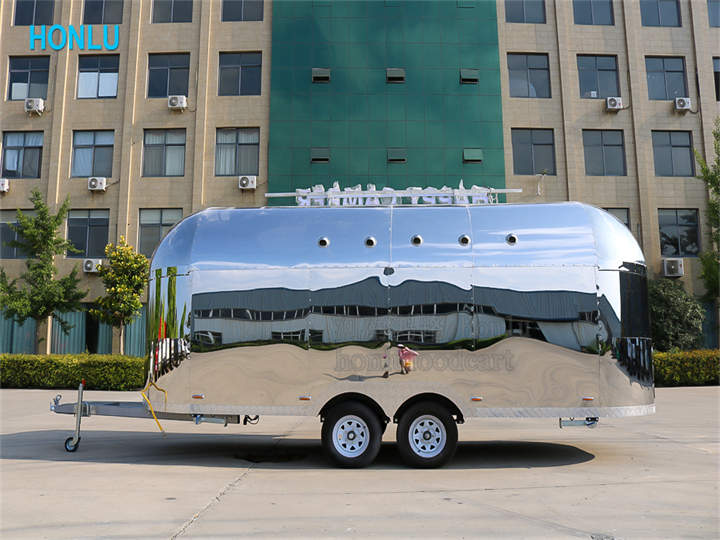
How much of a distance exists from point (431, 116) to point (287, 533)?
74.8 feet

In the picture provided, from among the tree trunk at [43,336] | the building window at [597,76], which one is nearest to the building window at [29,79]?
the tree trunk at [43,336]

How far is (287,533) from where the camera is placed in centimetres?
548

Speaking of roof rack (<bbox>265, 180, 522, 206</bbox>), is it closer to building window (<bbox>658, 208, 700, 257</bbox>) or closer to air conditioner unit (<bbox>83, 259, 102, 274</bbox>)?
air conditioner unit (<bbox>83, 259, 102, 274</bbox>)

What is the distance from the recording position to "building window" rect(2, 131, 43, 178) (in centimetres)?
2702

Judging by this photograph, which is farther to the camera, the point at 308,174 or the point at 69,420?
the point at 308,174

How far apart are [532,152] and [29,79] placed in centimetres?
2413

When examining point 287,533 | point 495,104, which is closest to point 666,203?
point 495,104

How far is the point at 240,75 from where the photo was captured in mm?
26766

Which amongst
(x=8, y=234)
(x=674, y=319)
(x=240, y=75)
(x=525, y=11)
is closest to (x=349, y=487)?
(x=674, y=319)

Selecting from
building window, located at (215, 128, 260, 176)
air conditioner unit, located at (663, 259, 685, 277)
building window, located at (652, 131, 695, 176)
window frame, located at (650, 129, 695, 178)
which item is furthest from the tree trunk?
building window, located at (652, 131, 695, 176)

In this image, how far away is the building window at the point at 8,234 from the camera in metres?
26.3

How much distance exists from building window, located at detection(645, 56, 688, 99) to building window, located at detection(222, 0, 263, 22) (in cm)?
1869

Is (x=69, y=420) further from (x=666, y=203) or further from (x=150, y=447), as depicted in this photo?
(x=666, y=203)

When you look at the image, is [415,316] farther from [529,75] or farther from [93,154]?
[93,154]
